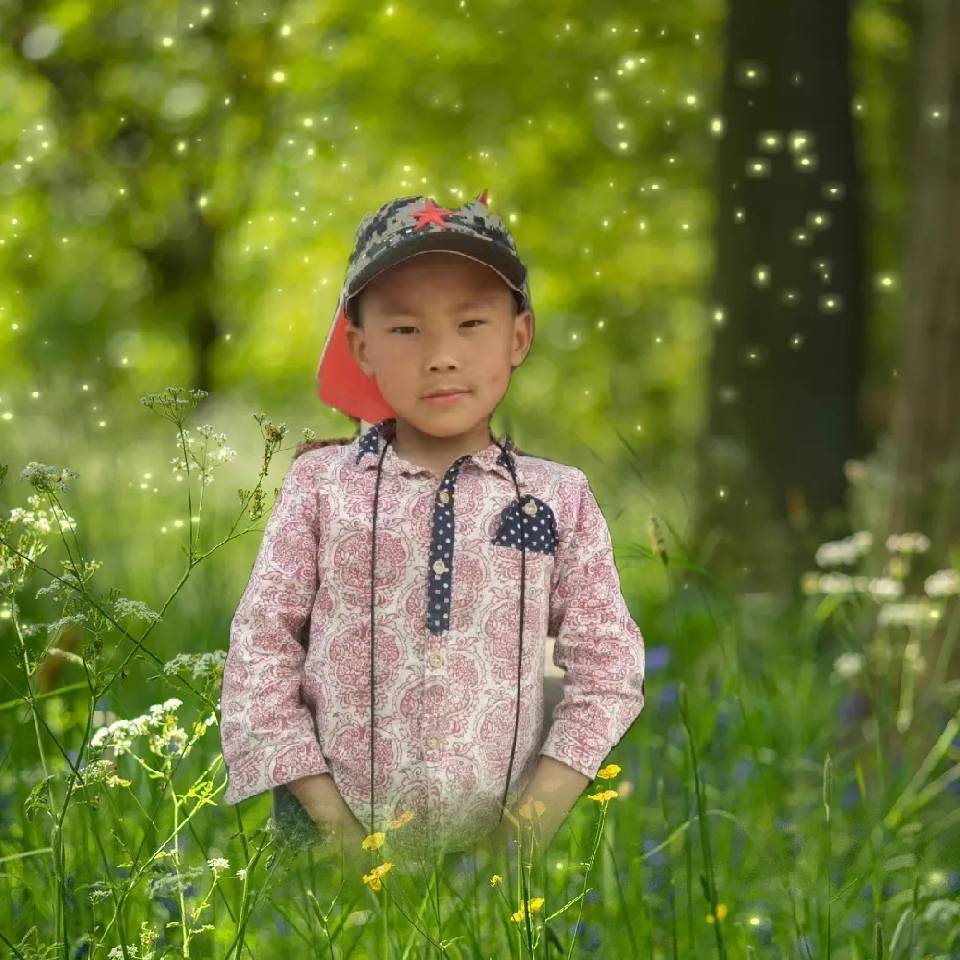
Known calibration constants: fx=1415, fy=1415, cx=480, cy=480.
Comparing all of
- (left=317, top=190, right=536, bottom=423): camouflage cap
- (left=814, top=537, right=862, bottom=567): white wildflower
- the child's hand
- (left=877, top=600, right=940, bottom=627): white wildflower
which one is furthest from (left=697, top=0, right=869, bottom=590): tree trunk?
the child's hand

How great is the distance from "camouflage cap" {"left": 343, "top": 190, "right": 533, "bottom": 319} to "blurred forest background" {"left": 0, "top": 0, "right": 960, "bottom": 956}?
460 millimetres

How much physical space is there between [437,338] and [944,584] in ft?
7.39

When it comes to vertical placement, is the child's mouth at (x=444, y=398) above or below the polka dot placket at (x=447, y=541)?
above

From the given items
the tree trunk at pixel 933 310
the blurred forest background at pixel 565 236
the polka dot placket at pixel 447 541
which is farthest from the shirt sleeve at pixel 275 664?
the tree trunk at pixel 933 310

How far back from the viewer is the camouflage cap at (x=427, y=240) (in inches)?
87.5

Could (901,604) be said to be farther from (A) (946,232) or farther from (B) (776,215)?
(B) (776,215)

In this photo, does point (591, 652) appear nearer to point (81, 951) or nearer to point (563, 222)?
point (81, 951)

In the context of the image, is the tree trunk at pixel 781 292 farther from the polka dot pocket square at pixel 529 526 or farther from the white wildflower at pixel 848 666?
the polka dot pocket square at pixel 529 526

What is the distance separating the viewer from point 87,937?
204cm

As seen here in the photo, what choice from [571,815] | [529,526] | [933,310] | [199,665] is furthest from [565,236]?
[199,665]

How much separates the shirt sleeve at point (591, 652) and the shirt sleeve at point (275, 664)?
0.40 metres

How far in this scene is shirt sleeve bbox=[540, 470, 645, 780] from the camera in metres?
2.28

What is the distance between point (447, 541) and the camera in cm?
222

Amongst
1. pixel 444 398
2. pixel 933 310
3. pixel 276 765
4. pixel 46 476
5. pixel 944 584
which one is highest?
pixel 933 310
